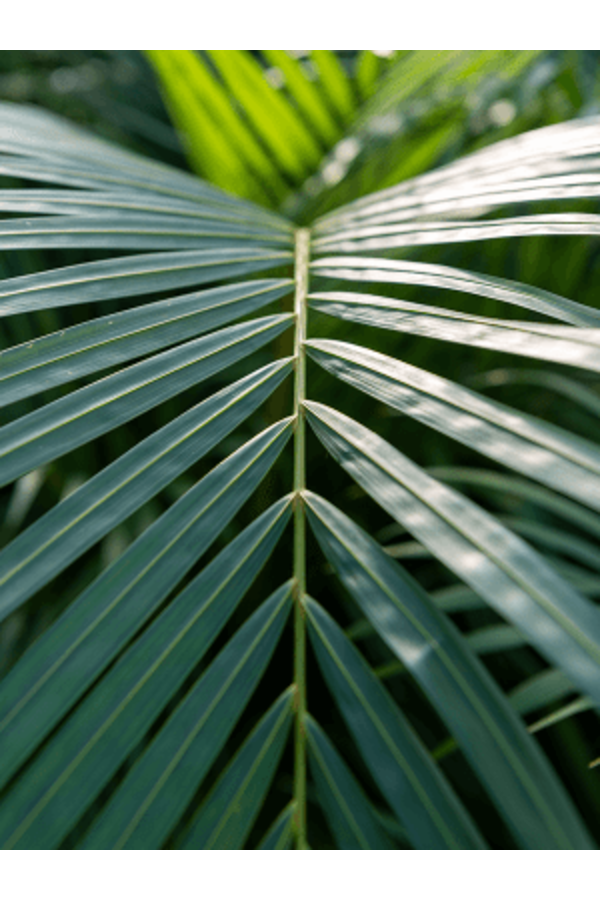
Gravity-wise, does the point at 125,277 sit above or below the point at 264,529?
above

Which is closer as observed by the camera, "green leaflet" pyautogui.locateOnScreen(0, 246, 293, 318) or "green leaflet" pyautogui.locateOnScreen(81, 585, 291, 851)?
"green leaflet" pyautogui.locateOnScreen(81, 585, 291, 851)

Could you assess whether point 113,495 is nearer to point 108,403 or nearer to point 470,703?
point 108,403

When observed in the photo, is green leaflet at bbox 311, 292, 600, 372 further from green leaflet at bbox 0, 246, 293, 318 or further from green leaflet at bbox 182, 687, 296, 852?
green leaflet at bbox 182, 687, 296, 852

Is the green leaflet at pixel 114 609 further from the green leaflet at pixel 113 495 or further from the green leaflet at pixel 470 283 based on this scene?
the green leaflet at pixel 470 283

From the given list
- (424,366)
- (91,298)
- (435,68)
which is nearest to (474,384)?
(424,366)

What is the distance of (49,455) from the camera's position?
244mm

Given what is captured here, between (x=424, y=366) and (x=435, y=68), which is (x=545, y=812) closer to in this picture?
(x=424, y=366)

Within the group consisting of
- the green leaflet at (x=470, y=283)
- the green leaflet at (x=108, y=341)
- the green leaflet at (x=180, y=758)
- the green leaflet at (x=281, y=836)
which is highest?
the green leaflet at (x=470, y=283)

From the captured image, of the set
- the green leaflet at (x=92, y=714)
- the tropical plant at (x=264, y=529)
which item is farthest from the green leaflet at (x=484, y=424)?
the green leaflet at (x=92, y=714)

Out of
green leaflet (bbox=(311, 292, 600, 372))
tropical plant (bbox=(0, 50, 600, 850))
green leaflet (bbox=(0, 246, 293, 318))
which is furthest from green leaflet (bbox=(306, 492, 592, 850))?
green leaflet (bbox=(0, 246, 293, 318))

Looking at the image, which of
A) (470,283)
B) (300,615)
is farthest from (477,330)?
(300,615)

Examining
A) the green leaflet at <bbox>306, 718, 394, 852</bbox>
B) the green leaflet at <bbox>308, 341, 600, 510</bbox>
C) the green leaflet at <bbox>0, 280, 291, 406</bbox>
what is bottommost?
the green leaflet at <bbox>306, 718, 394, 852</bbox>

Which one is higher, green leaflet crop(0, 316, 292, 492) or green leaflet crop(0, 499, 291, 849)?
green leaflet crop(0, 316, 292, 492)

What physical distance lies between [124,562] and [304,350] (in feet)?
0.51
